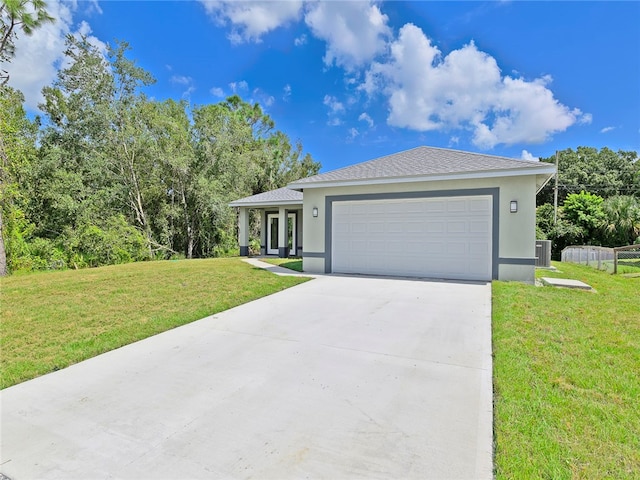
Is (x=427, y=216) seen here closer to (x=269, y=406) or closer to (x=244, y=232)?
(x=269, y=406)

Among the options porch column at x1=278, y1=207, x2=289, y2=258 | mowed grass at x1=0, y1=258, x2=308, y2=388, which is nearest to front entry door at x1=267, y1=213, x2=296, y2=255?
porch column at x1=278, y1=207, x2=289, y2=258

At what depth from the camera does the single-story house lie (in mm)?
8445

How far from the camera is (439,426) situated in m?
2.68

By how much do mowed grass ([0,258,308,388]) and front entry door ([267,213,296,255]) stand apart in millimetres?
7244

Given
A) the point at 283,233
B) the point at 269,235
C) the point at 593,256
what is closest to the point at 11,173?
the point at 269,235

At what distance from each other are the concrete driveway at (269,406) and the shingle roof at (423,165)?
4.94m

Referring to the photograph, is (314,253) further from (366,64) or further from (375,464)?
(366,64)

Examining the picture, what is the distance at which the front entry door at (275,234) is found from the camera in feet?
56.2

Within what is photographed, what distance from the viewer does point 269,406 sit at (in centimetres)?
304

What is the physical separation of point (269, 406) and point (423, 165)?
8.73 m

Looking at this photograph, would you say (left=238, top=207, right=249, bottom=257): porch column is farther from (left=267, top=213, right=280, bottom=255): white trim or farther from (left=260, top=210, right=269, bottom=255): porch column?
(left=267, top=213, right=280, bottom=255): white trim

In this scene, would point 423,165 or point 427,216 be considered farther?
point 423,165

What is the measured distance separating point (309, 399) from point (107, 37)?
2277 centimetres

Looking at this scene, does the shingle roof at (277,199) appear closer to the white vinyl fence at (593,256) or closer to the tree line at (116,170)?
the tree line at (116,170)
